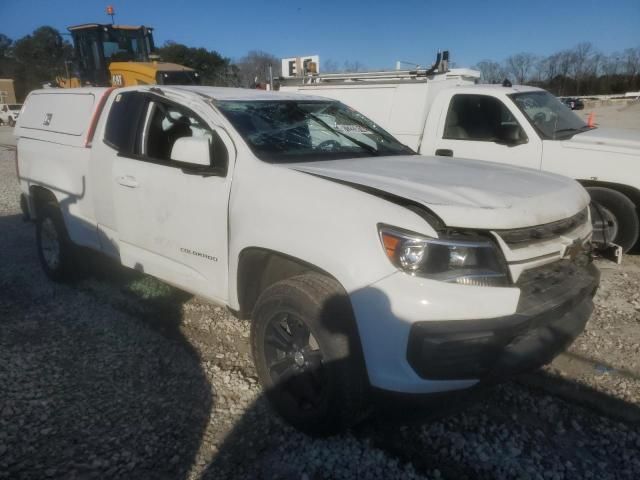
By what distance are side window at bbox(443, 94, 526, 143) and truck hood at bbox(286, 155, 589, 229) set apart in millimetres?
2635

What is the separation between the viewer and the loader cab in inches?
480

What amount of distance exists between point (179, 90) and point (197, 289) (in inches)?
57.3

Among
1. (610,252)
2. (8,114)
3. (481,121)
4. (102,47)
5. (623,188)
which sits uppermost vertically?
(102,47)

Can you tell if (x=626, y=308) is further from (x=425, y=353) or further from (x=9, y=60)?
(x=9, y=60)

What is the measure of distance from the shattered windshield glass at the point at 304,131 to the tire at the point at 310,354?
919 mm

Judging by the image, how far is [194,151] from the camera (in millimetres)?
3068

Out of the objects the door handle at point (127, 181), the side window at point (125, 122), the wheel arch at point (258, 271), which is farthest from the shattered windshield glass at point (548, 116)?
the door handle at point (127, 181)

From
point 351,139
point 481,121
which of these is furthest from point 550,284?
point 481,121

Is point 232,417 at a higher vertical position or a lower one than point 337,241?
lower

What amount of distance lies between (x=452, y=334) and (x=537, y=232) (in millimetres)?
729

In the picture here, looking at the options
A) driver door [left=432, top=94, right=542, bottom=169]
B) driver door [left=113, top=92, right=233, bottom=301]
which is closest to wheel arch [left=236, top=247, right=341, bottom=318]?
driver door [left=113, top=92, right=233, bottom=301]

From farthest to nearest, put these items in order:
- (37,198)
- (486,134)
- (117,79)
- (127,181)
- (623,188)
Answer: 1. (117,79)
2. (486,134)
3. (623,188)
4. (37,198)
5. (127,181)

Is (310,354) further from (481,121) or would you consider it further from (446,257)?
(481,121)

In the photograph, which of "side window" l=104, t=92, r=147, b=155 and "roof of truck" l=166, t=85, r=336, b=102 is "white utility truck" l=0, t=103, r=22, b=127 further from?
"roof of truck" l=166, t=85, r=336, b=102
